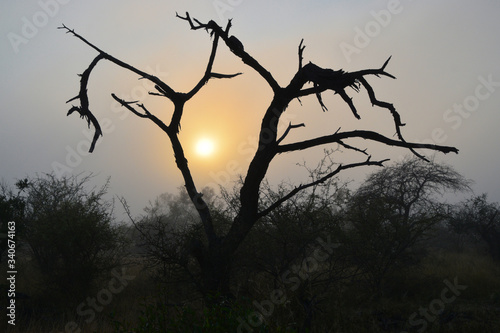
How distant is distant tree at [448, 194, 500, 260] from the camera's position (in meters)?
18.6

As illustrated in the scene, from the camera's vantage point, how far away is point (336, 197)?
34.1ft

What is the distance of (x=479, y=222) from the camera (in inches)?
794

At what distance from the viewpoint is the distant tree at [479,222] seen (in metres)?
18.6

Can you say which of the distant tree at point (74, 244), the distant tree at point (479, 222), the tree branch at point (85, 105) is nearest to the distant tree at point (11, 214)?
the distant tree at point (74, 244)

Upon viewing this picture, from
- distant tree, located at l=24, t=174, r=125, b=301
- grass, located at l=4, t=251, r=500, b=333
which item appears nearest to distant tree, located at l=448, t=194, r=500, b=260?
grass, located at l=4, t=251, r=500, b=333

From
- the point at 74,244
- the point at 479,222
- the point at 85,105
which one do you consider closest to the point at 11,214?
the point at 74,244

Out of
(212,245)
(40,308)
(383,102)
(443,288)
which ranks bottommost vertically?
(443,288)

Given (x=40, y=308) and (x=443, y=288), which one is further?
(x=443, y=288)

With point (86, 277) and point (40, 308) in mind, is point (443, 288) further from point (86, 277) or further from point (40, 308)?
point (40, 308)

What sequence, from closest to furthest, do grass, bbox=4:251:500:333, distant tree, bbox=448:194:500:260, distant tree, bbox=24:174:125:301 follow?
grass, bbox=4:251:500:333
distant tree, bbox=24:174:125:301
distant tree, bbox=448:194:500:260

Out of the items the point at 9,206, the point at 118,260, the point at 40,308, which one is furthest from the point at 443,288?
the point at 9,206

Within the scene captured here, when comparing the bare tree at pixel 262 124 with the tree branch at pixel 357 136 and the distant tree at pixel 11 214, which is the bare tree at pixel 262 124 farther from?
the distant tree at pixel 11 214

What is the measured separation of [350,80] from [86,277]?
32.3 feet

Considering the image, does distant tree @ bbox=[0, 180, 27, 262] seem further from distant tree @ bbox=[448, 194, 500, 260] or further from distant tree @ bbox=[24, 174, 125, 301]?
distant tree @ bbox=[448, 194, 500, 260]
